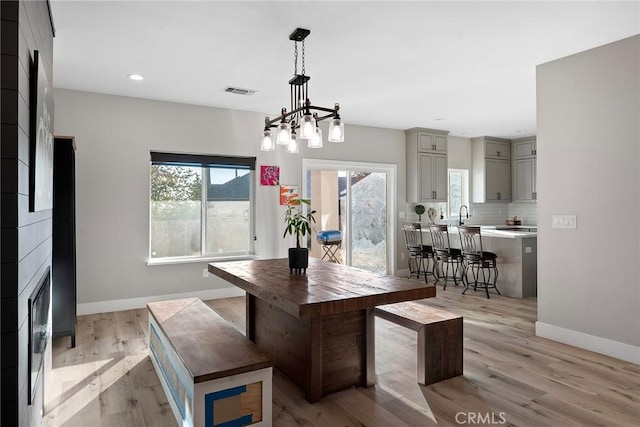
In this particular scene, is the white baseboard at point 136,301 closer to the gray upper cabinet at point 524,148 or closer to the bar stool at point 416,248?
the bar stool at point 416,248

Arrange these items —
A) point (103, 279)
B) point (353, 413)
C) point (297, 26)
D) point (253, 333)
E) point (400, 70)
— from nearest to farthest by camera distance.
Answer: point (353, 413) < point (297, 26) < point (253, 333) < point (400, 70) < point (103, 279)

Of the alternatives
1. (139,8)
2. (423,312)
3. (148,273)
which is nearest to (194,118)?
(148,273)

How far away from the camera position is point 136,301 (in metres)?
4.89

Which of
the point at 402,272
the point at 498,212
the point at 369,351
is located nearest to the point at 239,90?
the point at 369,351

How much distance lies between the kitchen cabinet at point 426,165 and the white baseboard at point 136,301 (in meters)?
3.52

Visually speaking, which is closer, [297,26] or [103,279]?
[297,26]

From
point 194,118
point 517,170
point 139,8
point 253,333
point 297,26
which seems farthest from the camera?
point 517,170

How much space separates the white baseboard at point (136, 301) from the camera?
465 cm

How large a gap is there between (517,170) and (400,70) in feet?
17.1

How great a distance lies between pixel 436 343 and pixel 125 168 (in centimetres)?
398

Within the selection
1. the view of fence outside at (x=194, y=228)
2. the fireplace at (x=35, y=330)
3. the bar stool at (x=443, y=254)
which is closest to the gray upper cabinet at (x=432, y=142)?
the bar stool at (x=443, y=254)

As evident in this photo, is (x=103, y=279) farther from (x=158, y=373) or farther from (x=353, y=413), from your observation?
(x=353, y=413)

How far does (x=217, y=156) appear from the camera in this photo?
17.6 feet

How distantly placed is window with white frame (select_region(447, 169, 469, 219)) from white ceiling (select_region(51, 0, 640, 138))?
289cm
